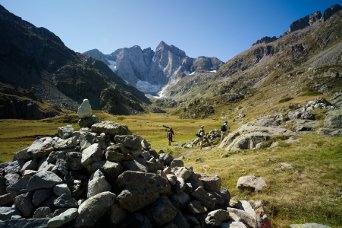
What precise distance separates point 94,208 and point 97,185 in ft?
4.36

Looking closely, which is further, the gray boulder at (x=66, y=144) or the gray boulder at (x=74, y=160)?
the gray boulder at (x=66, y=144)

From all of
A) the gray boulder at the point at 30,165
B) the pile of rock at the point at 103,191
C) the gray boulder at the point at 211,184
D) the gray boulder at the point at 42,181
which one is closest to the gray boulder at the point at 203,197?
the pile of rock at the point at 103,191

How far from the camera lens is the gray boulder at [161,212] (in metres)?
13.0

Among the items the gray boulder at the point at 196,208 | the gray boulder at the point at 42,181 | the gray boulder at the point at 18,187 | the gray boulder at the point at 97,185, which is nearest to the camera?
the gray boulder at the point at 97,185

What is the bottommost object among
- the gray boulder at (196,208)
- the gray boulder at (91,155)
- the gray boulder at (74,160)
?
the gray boulder at (196,208)

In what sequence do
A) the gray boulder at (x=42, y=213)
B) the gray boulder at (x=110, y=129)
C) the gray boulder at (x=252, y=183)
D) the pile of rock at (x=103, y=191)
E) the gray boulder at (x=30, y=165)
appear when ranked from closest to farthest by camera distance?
the gray boulder at (x=42, y=213), the pile of rock at (x=103, y=191), the gray boulder at (x=30, y=165), the gray boulder at (x=110, y=129), the gray boulder at (x=252, y=183)

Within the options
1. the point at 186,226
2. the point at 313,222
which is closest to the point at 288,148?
the point at 313,222

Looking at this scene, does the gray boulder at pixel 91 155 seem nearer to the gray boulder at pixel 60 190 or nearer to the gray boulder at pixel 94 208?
the gray boulder at pixel 60 190

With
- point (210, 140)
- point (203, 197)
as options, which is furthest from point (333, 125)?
point (203, 197)

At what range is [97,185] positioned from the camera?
13148mm

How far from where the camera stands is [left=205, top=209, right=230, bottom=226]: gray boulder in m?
14.1

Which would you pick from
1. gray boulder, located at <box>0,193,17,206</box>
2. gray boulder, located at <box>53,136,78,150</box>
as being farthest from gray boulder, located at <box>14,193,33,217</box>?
gray boulder, located at <box>53,136,78,150</box>

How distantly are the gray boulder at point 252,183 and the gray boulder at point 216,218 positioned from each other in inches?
287

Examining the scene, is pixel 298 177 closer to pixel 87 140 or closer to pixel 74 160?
pixel 87 140
